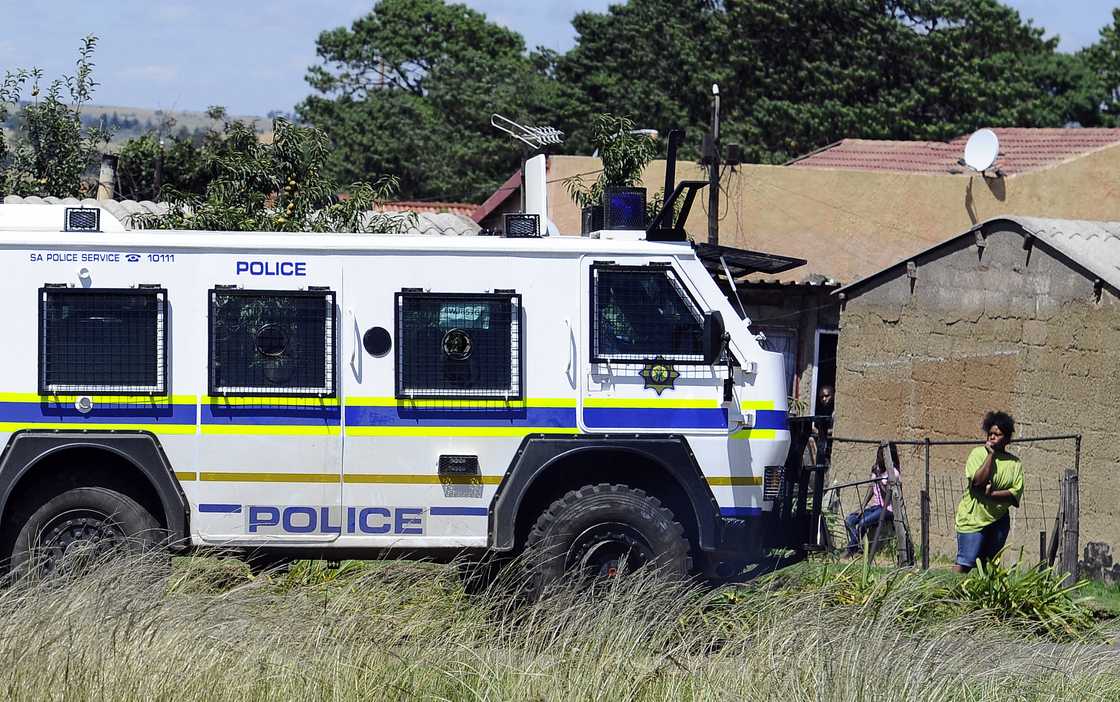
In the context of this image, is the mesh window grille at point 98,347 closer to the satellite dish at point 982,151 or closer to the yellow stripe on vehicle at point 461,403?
the yellow stripe on vehicle at point 461,403

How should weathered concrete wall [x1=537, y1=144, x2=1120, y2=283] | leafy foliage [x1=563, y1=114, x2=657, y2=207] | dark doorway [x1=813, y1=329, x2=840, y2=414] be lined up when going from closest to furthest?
1. leafy foliage [x1=563, y1=114, x2=657, y2=207]
2. dark doorway [x1=813, y1=329, x2=840, y2=414]
3. weathered concrete wall [x1=537, y1=144, x2=1120, y2=283]

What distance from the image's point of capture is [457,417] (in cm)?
881

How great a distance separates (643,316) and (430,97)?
4623 cm

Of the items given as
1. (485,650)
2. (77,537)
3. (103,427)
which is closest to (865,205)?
(103,427)

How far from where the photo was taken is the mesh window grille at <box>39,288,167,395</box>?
870cm

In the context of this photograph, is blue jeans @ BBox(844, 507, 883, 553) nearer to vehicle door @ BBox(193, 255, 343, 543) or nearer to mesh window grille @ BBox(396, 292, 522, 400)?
mesh window grille @ BBox(396, 292, 522, 400)

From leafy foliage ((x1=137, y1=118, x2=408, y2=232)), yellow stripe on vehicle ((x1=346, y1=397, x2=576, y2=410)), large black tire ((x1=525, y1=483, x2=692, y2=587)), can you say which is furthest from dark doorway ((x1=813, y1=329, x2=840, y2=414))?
yellow stripe on vehicle ((x1=346, y1=397, x2=576, y2=410))

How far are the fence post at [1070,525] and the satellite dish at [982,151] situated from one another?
414 inches

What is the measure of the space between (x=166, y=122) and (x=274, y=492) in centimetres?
1589

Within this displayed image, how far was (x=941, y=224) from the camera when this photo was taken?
21875 millimetres

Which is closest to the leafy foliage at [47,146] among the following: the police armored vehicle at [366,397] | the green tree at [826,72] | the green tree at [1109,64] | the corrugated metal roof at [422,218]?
the corrugated metal roof at [422,218]

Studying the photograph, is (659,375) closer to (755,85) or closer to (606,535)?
(606,535)

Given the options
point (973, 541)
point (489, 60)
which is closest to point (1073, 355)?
point (973, 541)

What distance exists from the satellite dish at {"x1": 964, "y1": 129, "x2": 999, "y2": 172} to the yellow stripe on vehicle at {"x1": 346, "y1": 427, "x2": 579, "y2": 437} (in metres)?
14.3
